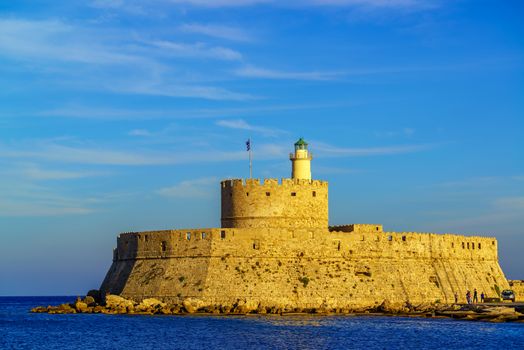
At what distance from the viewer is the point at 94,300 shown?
168ft

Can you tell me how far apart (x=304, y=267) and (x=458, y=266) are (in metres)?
9.36

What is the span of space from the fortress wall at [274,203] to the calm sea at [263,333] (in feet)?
23.0

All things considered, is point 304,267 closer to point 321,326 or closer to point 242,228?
point 242,228

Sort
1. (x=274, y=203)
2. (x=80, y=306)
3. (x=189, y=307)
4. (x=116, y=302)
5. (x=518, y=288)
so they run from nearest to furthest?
(x=189, y=307)
(x=116, y=302)
(x=274, y=203)
(x=80, y=306)
(x=518, y=288)

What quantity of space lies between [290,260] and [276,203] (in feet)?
11.8

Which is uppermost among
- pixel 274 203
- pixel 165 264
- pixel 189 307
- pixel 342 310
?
pixel 274 203

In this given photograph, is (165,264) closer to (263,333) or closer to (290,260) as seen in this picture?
(290,260)

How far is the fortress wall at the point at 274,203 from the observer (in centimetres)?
4684

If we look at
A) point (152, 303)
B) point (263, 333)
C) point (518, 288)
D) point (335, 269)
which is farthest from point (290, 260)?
point (518, 288)

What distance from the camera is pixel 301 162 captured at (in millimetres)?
48594

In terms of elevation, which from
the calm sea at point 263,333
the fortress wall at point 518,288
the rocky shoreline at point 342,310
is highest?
the fortress wall at point 518,288

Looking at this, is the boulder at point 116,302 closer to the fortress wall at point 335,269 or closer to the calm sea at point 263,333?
the calm sea at point 263,333

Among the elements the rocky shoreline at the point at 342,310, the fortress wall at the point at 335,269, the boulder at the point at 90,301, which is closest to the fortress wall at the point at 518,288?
the fortress wall at the point at 335,269

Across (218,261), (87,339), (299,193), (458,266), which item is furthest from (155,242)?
(458,266)
